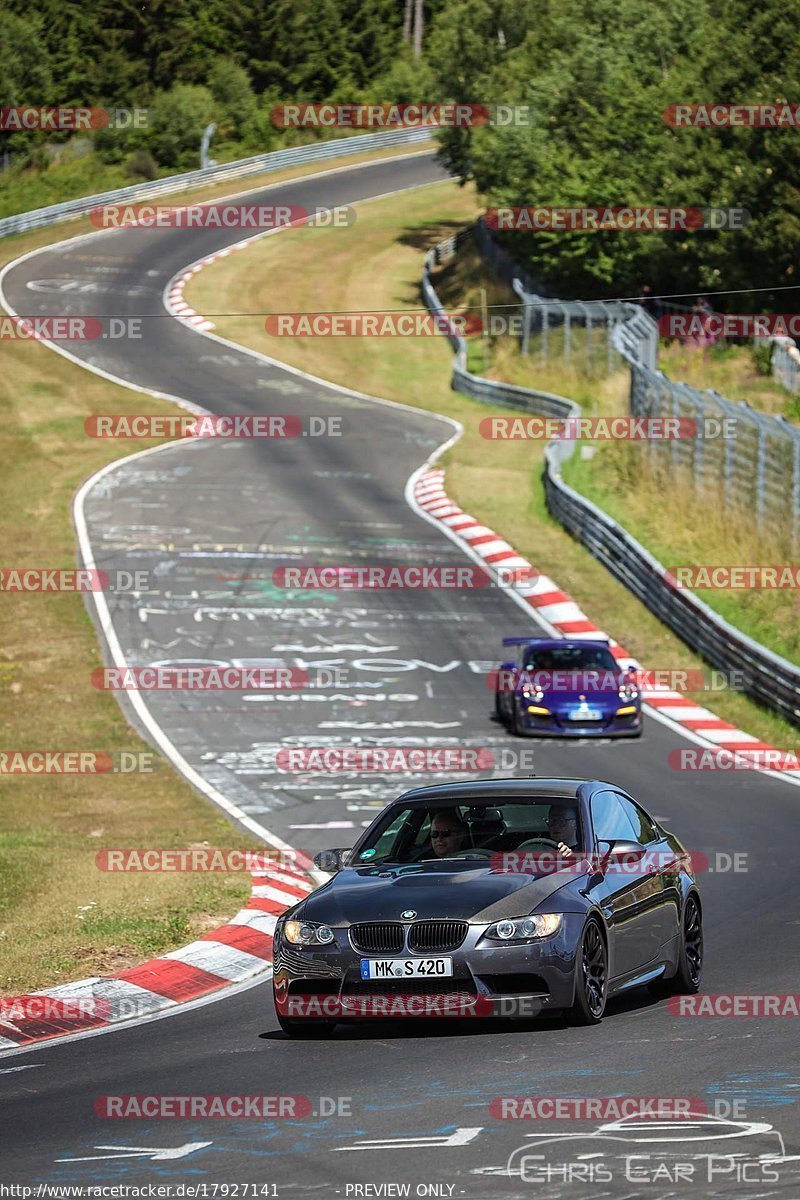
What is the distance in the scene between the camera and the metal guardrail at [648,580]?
25.6m

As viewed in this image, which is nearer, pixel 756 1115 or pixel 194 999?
pixel 756 1115

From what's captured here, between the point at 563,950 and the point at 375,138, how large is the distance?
8777cm

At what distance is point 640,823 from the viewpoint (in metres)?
11.5

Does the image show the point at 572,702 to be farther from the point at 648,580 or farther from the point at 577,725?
the point at 648,580

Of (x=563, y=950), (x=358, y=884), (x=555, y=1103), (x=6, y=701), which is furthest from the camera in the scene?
(x=6, y=701)

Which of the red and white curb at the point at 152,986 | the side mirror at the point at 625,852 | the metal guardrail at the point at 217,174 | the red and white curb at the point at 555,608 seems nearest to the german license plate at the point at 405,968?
the side mirror at the point at 625,852

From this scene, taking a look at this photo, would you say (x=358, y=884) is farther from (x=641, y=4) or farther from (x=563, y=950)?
(x=641, y=4)

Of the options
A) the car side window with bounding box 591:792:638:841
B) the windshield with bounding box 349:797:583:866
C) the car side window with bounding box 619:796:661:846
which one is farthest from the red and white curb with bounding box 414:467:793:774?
the windshield with bounding box 349:797:583:866

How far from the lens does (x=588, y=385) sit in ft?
164

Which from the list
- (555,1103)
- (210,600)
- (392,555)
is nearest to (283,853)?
(555,1103)

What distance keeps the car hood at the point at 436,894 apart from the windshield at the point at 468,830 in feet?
1.11

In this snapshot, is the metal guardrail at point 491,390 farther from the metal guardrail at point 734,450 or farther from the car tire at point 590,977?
the car tire at point 590,977

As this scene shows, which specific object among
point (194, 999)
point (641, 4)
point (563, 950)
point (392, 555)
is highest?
point (641, 4)

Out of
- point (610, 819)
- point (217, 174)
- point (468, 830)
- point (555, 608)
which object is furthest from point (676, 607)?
point (217, 174)
